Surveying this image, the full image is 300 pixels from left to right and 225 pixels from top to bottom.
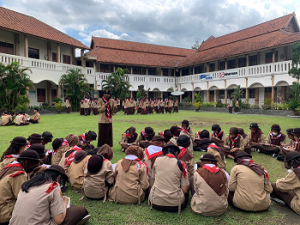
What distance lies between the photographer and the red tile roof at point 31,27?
16.9 metres

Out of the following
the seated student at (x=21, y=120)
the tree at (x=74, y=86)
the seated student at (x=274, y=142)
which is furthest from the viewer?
the tree at (x=74, y=86)

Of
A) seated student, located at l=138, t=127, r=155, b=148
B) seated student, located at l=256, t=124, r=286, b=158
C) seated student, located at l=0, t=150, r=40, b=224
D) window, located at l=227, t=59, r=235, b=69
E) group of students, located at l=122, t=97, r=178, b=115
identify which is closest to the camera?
seated student, located at l=0, t=150, r=40, b=224

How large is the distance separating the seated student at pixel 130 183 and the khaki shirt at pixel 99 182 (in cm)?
11

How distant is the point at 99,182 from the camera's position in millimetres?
3301

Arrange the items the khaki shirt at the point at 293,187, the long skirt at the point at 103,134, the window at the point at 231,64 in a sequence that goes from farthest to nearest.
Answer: the window at the point at 231,64 < the long skirt at the point at 103,134 < the khaki shirt at the point at 293,187

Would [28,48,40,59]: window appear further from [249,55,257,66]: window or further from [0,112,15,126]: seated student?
[249,55,257,66]: window

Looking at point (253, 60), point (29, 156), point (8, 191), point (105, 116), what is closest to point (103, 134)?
point (105, 116)

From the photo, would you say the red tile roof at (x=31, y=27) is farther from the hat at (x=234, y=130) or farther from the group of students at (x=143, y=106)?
the hat at (x=234, y=130)

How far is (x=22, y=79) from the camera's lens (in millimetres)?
13797

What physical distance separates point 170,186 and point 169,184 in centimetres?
3

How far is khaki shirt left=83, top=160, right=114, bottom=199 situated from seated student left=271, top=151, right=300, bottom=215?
232 cm

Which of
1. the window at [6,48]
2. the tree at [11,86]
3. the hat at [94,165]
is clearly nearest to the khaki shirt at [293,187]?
the hat at [94,165]

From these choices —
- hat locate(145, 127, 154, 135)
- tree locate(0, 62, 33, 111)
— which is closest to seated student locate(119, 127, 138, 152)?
hat locate(145, 127, 154, 135)

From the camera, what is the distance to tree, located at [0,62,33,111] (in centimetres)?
1340
